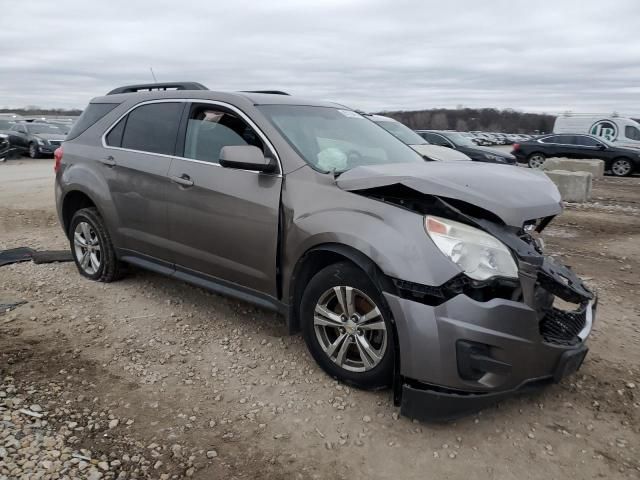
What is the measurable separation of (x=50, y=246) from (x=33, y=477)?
4.76m

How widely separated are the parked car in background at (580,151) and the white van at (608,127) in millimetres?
2646

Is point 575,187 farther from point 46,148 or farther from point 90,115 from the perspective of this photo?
point 46,148

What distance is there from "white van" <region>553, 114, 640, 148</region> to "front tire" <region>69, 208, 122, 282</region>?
20.8m

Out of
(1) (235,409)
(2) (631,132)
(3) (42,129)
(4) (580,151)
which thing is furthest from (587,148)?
(3) (42,129)

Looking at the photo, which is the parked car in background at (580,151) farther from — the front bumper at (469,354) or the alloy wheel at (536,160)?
the front bumper at (469,354)

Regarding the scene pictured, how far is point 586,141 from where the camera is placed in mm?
18656

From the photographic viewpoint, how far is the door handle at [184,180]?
3.90m

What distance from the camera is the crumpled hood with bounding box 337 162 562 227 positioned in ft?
9.11

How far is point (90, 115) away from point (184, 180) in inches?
70.9

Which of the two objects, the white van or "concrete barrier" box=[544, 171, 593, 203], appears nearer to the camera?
"concrete barrier" box=[544, 171, 593, 203]

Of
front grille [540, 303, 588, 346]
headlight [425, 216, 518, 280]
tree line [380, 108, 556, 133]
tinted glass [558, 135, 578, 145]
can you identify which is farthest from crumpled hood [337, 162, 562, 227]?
tree line [380, 108, 556, 133]

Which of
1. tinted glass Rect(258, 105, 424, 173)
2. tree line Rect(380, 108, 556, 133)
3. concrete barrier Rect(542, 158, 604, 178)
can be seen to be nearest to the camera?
tinted glass Rect(258, 105, 424, 173)

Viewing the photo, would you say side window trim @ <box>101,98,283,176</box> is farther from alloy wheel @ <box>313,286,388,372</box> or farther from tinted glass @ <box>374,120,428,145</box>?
tinted glass @ <box>374,120,428,145</box>

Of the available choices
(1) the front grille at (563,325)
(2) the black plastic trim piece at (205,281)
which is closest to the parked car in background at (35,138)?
(2) the black plastic trim piece at (205,281)
